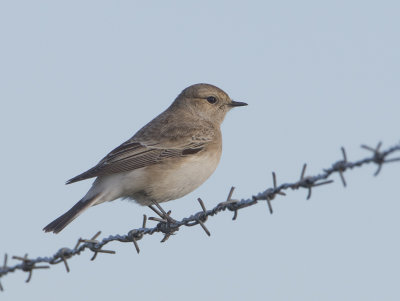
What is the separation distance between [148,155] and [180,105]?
2.36m

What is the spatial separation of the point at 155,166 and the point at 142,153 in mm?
357

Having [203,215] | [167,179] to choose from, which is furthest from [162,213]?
[203,215]

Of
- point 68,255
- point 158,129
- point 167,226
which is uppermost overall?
point 158,129

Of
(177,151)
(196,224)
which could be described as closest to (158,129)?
(177,151)

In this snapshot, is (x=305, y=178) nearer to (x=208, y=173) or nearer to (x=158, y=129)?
(x=208, y=173)

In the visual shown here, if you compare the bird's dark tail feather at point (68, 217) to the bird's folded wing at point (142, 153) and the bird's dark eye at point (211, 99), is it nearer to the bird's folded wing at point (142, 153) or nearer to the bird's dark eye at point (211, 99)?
the bird's folded wing at point (142, 153)

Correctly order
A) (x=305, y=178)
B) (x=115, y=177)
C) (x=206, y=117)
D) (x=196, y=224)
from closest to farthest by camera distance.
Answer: (x=305, y=178) → (x=196, y=224) → (x=115, y=177) → (x=206, y=117)

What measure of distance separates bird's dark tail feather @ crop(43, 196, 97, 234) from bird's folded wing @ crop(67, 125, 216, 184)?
43 centimetres

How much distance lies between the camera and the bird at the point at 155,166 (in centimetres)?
826

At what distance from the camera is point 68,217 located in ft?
25.4

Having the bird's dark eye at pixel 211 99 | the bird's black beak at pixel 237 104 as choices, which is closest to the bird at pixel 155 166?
the bird's dark eye at pixel 211 99

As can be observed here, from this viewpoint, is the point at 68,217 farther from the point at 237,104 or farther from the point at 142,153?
the point at 237,104

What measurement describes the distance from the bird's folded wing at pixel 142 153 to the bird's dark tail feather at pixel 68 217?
0.43 meters

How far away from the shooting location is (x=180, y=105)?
10.9m
